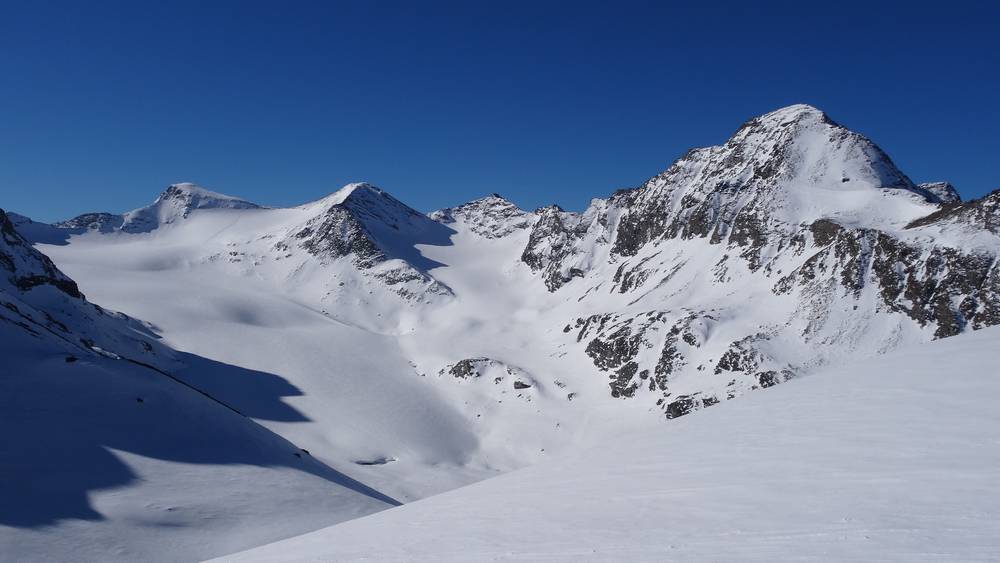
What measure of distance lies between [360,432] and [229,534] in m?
48.1

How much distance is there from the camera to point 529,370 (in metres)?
93.9

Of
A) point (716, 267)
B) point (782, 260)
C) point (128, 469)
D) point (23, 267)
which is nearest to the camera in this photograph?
point (128, 469)

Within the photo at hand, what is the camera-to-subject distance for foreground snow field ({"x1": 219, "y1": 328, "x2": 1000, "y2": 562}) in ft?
22.4

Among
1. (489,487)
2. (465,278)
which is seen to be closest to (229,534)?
(489,487)

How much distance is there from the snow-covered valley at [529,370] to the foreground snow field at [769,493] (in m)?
0.08

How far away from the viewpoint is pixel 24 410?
25.9m

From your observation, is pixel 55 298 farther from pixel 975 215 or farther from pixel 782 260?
pixel 975 215

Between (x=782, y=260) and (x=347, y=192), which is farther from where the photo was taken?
(x=347, y=192)

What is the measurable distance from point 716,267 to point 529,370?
118 ft

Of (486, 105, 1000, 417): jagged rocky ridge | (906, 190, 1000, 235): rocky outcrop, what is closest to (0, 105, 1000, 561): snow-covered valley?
(906, 190, 1000, 235): rocky outcrop

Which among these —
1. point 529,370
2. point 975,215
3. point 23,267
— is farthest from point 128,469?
point 975,215

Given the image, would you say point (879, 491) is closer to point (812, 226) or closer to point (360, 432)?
point (360, 432)

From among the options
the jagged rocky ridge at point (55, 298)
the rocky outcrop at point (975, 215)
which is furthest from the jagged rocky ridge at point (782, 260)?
the jagged rocky ridge at point (55, 298)

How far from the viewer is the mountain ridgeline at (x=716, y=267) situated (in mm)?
66688
